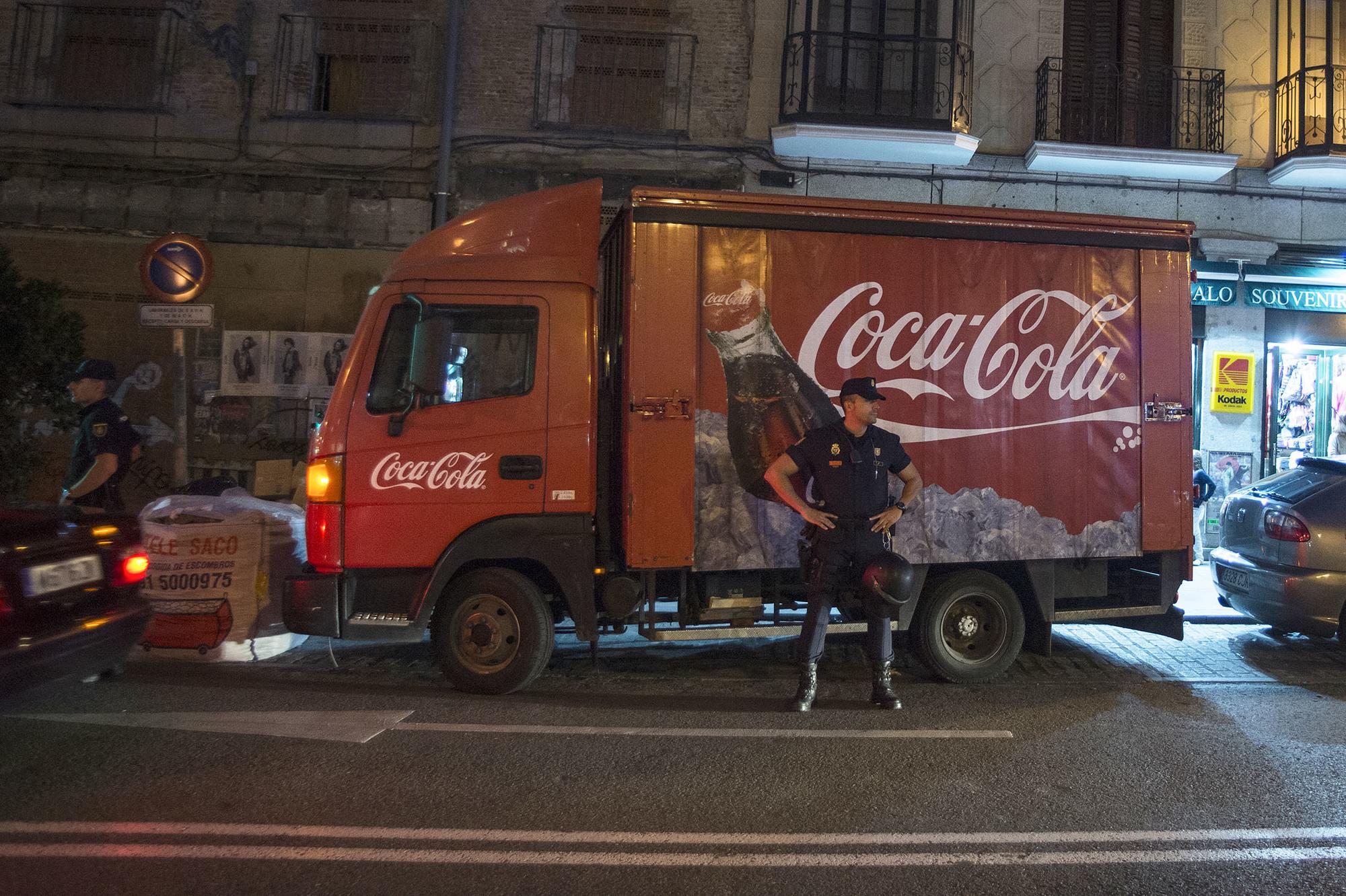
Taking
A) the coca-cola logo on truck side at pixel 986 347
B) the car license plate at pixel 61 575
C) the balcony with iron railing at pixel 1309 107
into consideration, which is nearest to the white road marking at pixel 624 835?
the car license plate at pixel 61 575

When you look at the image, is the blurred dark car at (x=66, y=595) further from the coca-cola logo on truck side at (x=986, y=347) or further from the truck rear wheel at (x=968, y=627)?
the truck rear wheel at (x=968, y=627)

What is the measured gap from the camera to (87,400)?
6320mm

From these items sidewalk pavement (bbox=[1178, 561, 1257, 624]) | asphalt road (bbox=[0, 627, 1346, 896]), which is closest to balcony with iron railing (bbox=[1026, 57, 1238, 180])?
sidewalk pavement (bbox=[1178, 561, 1257, 624])

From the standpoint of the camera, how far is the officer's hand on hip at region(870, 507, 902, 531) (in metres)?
5.10

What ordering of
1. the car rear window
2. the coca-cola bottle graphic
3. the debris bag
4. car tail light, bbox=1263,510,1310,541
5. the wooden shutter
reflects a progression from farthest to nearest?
the wooden shutter
the car rear window
car tail light, bbox=1263,510,1310,541
the debris bag
the coca-cola bottle graphic

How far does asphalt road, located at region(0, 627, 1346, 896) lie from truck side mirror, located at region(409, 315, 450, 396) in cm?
192

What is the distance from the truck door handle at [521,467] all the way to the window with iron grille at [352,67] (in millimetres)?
8022

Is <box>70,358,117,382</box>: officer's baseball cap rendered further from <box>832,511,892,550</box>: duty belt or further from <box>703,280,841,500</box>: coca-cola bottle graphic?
<box>832,511,892,550</box>: duty belt

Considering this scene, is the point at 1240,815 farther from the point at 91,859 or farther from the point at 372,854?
the point at 91,859

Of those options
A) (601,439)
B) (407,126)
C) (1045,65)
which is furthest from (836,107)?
(601,439)

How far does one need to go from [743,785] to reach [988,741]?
59.7 inches

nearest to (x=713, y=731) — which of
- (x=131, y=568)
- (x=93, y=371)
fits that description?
(x=131, y=568)

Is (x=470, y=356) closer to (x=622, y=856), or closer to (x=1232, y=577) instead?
(x=622, y=856)

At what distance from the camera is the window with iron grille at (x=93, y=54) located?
37.7ft
